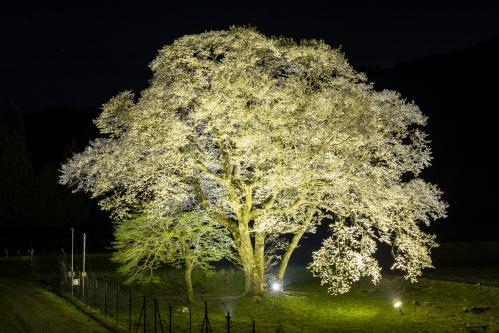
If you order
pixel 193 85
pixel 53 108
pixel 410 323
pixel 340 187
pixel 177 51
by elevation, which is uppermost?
pixel 53 108

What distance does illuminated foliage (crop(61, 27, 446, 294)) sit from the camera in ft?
72.7

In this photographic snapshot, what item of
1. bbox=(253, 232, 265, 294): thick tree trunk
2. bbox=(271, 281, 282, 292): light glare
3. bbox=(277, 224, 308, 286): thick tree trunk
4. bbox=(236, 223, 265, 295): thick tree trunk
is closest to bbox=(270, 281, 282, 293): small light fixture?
bbox=(271, 281, 282, 292): light glare

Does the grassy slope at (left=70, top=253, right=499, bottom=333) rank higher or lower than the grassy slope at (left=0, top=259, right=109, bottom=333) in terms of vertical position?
lower

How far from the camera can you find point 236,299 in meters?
26.7

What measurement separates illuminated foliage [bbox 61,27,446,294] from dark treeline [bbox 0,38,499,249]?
89.9 ft

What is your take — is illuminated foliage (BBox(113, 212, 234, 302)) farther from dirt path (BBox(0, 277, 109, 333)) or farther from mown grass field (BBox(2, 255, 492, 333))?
dirt path (BBox(0, 277, 109, 333))

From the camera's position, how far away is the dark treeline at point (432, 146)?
57656 mm

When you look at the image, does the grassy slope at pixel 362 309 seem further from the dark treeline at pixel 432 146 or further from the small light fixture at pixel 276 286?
the dark treeline at pixel 432 146

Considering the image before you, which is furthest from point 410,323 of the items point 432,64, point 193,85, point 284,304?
point 432,64

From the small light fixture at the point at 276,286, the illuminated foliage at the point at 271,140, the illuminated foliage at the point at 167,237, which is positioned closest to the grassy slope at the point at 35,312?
the illuminated foliage at the point at 167,237

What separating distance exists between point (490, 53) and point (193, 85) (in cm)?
11903

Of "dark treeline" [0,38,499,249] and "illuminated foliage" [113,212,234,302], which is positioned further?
"dark treeline" [0,38,499,249]

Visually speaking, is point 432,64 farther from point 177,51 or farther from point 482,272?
point 177,51

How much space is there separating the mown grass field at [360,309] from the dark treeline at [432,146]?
74.6 ft
